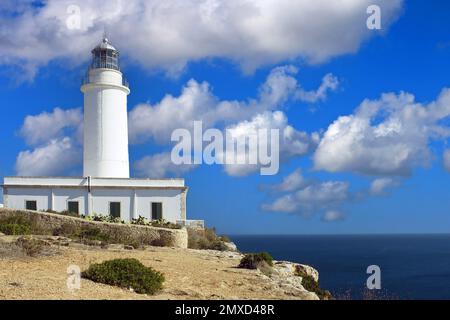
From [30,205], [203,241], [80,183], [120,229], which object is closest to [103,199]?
[80,183]

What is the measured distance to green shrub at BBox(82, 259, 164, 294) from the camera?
34.3 feet

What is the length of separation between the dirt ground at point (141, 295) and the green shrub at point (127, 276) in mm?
228

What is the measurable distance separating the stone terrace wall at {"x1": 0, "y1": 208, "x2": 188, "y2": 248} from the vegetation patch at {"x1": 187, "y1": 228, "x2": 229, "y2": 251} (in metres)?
2.02

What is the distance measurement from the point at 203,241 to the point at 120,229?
478 cm

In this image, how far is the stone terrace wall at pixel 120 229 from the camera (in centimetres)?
2003

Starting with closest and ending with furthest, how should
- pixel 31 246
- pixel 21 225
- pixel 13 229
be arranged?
pixel 31 246 → pixel 13 229 → pixel 21 225

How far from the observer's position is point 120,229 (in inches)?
791

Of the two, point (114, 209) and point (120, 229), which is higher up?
point (114, 209)

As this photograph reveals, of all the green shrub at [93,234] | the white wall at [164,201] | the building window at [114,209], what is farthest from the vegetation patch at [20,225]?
the white wall at [164,201]

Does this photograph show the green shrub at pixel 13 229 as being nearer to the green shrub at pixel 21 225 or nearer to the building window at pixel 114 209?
the green shrub at pixel 21 225

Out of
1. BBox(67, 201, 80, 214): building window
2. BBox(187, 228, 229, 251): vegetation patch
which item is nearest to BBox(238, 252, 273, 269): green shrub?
BBox(187, 228, 229, 251): vegetation patch

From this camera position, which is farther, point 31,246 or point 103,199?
point 103,199

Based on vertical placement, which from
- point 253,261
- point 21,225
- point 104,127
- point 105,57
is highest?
point 105,57

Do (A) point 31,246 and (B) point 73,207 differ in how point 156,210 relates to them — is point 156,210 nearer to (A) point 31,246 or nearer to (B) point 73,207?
(B) point 73,207
